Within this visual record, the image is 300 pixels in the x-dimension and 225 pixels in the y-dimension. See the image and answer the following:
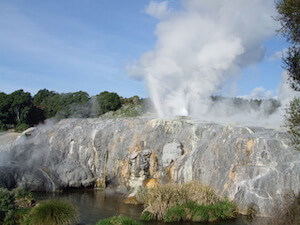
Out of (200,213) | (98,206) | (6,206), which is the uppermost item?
(6,206)

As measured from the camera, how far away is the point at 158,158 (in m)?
24.4

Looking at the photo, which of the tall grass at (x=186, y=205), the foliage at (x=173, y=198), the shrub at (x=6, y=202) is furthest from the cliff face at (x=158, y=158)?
the shrub at (x=6, y=202)

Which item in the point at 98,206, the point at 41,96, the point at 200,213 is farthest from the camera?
the point at 41,96

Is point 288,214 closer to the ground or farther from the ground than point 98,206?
farther from the ground

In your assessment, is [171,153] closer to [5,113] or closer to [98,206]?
[98,206]

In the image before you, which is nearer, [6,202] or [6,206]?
[6,206]

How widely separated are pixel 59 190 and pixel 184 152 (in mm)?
9146

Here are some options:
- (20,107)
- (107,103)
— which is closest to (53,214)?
(107,103)

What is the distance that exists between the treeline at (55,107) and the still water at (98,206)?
26.7 m

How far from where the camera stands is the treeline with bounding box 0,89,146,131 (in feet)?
170

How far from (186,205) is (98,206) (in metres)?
6.00

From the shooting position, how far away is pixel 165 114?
3120 centimetres

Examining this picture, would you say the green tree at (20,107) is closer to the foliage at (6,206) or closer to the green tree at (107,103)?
the green tree at (107,103)

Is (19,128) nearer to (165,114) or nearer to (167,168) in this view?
(165,114)
